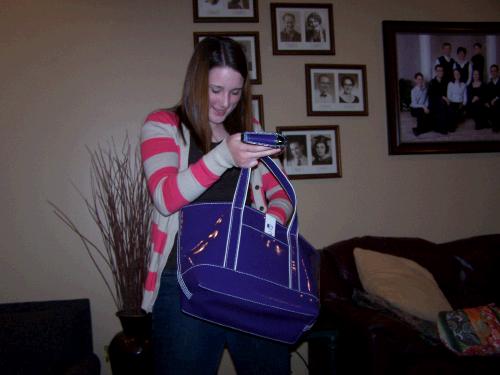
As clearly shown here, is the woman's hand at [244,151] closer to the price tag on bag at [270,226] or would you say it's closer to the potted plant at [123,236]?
the price tag on bag at [270,226]

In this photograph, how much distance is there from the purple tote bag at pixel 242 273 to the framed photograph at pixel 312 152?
1534mm

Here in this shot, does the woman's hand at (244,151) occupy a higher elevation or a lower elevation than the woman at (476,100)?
lower

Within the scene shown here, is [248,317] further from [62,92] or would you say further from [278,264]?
[62,92]

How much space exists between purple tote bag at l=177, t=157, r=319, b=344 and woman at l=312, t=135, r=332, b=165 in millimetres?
1585

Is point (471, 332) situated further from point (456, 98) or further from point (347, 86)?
point (456, 98)

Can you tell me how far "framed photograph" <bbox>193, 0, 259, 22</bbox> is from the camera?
2.43 meters

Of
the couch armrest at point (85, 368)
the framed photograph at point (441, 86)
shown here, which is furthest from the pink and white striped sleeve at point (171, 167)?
the framed photograph at point (441, 86)

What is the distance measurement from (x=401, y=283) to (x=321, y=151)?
0.97m

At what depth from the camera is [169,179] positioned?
0.99m

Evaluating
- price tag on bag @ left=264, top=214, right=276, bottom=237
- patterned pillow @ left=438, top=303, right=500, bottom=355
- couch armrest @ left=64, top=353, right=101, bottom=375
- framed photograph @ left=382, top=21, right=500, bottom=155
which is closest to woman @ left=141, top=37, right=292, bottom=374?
price tag on bag @ left=264, top=214, right=276, bottom=237

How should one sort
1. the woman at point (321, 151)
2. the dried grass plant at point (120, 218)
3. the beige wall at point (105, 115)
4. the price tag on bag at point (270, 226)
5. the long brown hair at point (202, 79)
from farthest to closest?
the woman at point (321, 151) → the beige wall at point (105, 115) → the dried grass plant at point (120, 218) → the long brown hair at point (202, 79) → the price tag on bag at point (270, 226)

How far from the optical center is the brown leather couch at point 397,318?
155cm

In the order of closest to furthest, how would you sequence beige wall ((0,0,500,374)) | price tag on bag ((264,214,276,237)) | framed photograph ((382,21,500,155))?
price tag on bag ((264,214,276,237))
beige wall ((0,0,500,374))
framed photograph ((382,21,500,155))

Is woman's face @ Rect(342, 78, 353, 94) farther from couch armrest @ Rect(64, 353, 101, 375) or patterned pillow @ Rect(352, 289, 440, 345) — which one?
couch armrest @ Rect(64, 353, 101, 375)
